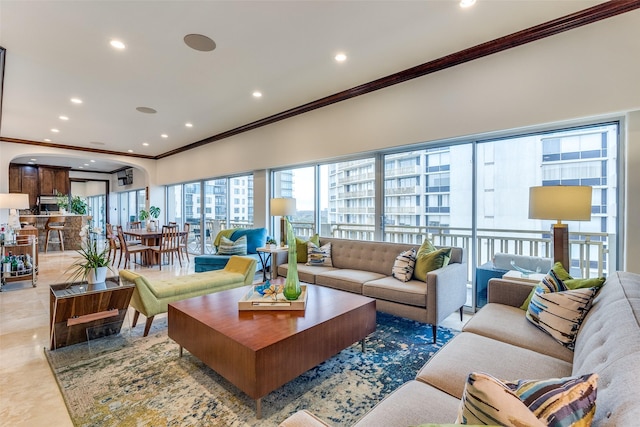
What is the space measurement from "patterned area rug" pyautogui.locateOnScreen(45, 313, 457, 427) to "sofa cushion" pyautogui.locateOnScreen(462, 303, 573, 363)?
0.66 metres

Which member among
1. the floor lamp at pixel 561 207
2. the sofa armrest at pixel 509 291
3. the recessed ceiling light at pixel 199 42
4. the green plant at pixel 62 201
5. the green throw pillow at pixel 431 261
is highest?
the recessed ceiling light at pixel 199 42

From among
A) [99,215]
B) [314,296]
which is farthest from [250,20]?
[99,215]

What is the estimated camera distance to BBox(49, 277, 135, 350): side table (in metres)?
2.60

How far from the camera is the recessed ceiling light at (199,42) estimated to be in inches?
116

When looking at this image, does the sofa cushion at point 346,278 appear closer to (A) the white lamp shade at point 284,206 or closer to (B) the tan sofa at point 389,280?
(B) the tan sofa at point 389,280

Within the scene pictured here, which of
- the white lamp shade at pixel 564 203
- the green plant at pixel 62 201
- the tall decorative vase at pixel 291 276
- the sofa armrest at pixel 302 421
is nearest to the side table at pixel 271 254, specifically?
the tall decorative vase at pixel 291 276

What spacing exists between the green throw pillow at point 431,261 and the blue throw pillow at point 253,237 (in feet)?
10.3

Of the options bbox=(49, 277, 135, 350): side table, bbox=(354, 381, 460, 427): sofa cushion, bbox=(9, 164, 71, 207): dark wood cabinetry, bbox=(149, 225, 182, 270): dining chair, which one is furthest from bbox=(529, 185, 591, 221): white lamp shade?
bbox=(9, 164, 71, 207): dark wood cabinetry

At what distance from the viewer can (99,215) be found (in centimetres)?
1448

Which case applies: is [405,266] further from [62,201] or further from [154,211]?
[62,201]

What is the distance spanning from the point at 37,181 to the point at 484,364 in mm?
13493

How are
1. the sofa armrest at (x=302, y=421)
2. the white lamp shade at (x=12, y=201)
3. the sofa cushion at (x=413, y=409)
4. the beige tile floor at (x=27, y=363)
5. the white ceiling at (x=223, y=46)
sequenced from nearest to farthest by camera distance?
1. the sofa armrest at (x=302, y=421)
2. the sofa cushion at (x=413, y=409)
3. the beige tile floor at (x=27, y=363)
4. the white ceiling at (x=223, y=46)
5. the white lamp shade at (x=12, y=201)

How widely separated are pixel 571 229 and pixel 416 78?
2.44 metres

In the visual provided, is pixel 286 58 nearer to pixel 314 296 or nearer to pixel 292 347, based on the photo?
pixel 314 296
